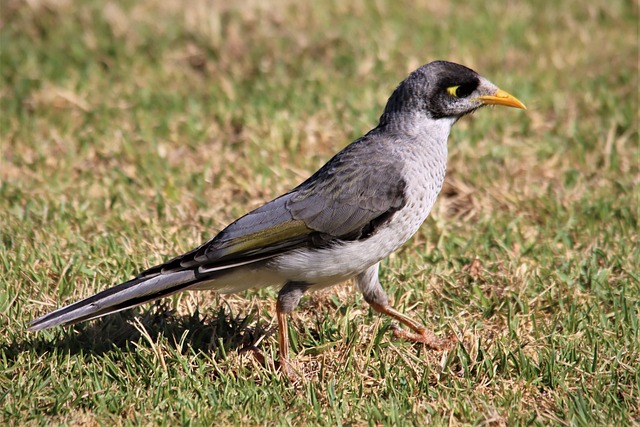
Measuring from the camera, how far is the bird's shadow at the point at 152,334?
551 centimetres

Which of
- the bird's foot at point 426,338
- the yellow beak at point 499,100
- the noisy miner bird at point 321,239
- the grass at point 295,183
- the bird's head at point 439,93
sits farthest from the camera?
the yellow beak at point 499,100

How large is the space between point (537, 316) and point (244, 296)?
6.44 ft

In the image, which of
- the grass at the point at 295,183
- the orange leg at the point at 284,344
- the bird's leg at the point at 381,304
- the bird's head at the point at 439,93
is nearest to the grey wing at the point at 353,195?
the bird's head at the point at 439,93

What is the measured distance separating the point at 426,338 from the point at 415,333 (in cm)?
12

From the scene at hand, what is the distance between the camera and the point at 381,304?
5848 millimetres

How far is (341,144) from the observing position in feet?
27.4

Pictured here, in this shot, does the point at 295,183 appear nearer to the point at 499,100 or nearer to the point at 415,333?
the point at 499,100

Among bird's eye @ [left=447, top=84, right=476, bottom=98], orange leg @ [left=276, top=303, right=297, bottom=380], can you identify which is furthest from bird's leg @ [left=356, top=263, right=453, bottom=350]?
bird's eye @ [left=447, top=84, right=476, bottom=98]

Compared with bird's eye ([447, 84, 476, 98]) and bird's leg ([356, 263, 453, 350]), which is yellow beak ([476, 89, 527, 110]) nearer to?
bird's eye ([447, 84, 476, 98])

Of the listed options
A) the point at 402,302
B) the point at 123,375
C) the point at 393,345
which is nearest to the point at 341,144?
the point at 402,302

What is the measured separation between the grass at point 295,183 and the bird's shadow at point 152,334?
2 cm

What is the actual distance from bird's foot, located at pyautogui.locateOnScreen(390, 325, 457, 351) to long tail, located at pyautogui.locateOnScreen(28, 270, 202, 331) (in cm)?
133

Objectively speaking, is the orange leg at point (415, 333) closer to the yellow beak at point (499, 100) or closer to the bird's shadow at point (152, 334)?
the bird's shadow at point (152, 334)

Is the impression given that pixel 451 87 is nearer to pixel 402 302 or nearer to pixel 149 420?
pixel 402 302
